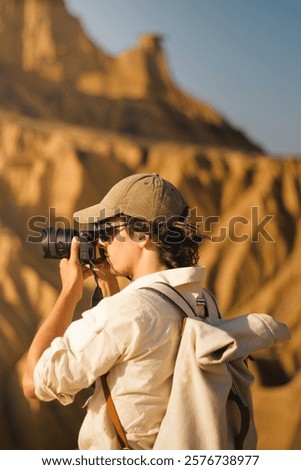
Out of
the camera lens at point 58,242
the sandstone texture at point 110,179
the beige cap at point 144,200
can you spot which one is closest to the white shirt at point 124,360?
the beige cap at point 144,200

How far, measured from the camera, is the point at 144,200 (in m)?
1.86

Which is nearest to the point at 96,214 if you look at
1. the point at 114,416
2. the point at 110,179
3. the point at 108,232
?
the point at 108,232

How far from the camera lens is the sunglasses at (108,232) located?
1.91 meters

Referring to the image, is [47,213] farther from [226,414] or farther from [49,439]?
[226,414]

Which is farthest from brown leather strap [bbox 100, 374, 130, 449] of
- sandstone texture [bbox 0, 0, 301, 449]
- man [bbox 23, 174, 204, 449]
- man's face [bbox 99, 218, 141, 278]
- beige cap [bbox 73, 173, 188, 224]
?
sandstone texture [bbox 0, 0, 301, 449]

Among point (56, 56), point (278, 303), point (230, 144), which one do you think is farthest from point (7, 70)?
point (278, 303)

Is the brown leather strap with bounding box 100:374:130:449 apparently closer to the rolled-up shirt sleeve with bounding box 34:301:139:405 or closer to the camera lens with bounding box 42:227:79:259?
the rolled-up shirt sleeve with bounding box 34:301:139:405

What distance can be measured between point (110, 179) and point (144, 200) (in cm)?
1047

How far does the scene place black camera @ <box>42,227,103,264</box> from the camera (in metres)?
2.03

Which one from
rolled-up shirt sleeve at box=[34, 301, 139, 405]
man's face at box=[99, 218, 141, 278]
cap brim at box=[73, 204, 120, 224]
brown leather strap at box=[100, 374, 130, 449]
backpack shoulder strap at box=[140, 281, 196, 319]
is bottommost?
brown leather strap at box=[100, 374, 130, 449]

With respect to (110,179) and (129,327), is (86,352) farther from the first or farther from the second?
(110,179)

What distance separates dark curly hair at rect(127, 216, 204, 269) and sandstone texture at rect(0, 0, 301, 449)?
526 cm

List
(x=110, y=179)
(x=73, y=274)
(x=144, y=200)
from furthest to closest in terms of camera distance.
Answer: (x=110, y=179) < (x=73, y=274) < (x=144, y=200)

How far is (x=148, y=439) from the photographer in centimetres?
181
